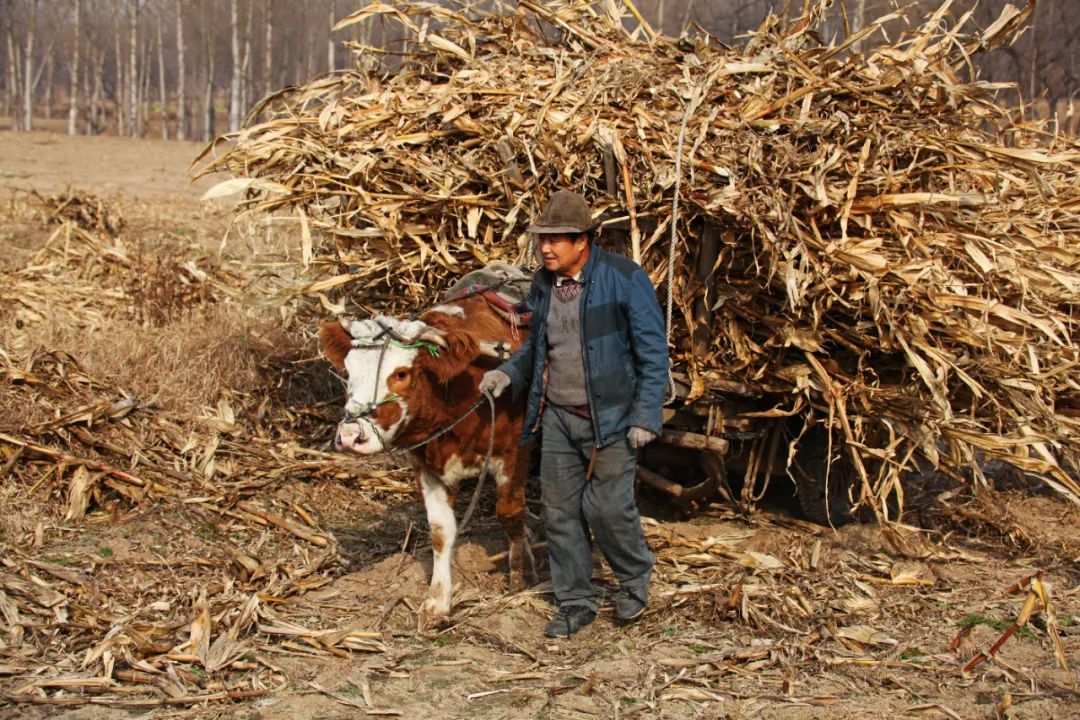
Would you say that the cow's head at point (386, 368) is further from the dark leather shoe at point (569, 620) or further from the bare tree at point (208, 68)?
the bare tree at point (208, 68)

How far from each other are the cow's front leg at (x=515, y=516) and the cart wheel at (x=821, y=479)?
5.21 feet

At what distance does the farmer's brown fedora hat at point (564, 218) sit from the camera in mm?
4652

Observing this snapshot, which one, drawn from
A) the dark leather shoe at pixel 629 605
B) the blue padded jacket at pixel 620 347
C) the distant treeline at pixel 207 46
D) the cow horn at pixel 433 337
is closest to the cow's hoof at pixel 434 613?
the dark leather shoe at pixel 629 605

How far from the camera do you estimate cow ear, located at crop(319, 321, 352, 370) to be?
193 inches

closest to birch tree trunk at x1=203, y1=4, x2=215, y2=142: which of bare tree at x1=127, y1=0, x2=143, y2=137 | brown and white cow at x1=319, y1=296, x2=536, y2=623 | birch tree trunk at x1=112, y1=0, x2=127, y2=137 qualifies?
bare tree at x1=127, y1=0, x2=143, y2=137

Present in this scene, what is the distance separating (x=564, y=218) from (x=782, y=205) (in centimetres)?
122

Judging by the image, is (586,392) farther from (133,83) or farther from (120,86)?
(120,86)

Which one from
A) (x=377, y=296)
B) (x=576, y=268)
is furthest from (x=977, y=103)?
(x=377, y=296)

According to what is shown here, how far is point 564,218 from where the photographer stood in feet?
15.3

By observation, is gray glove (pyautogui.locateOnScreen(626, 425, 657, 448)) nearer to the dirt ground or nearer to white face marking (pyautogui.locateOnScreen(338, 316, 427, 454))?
the dirt ground

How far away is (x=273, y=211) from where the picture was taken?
6.41 metres

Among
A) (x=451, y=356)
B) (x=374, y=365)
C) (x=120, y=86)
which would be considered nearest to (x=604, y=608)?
(x=451, y=356)

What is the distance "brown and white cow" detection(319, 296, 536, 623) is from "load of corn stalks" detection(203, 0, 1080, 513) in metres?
0.95

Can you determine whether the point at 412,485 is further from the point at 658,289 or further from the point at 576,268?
the point at 576,268
